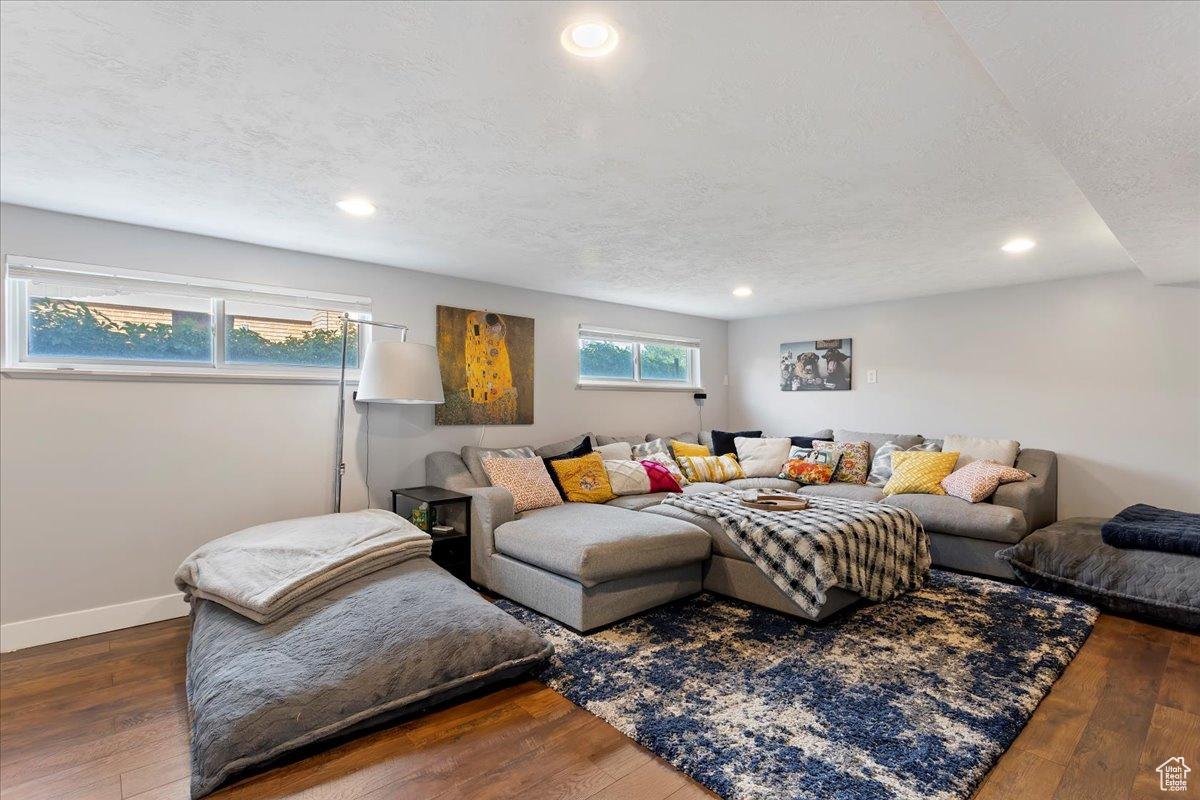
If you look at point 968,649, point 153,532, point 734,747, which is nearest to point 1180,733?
point 968,649

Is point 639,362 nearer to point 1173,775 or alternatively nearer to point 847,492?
point 847,492

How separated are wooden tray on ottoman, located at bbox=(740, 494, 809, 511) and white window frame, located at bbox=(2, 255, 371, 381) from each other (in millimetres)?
2781

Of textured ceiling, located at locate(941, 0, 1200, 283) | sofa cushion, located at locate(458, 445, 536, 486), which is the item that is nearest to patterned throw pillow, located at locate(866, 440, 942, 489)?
textured ceiling, located at locate(941, 0, 1200, 283)

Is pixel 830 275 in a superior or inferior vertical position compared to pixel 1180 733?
superior

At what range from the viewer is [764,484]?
4902 mm

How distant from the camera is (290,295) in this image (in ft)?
11.8

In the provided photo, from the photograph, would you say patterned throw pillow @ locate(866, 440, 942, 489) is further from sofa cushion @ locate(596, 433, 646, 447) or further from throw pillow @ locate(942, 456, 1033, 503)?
sofa cushion @ locate(596, 433, 646, 447)

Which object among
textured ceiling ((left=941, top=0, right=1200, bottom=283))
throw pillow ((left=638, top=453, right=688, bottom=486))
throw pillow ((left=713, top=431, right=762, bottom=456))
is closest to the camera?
textured ceiling ((left=941, top=0, right=1200, bottom=283))

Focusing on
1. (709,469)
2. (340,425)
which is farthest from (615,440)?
(340,425)

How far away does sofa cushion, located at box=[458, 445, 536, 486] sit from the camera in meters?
3.97

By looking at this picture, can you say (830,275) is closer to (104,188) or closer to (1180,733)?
(1180,733)

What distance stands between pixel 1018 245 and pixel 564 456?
3299 millimetres

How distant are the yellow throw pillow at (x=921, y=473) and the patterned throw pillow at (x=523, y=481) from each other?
2617 mm

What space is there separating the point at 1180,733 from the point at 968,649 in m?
0.71
